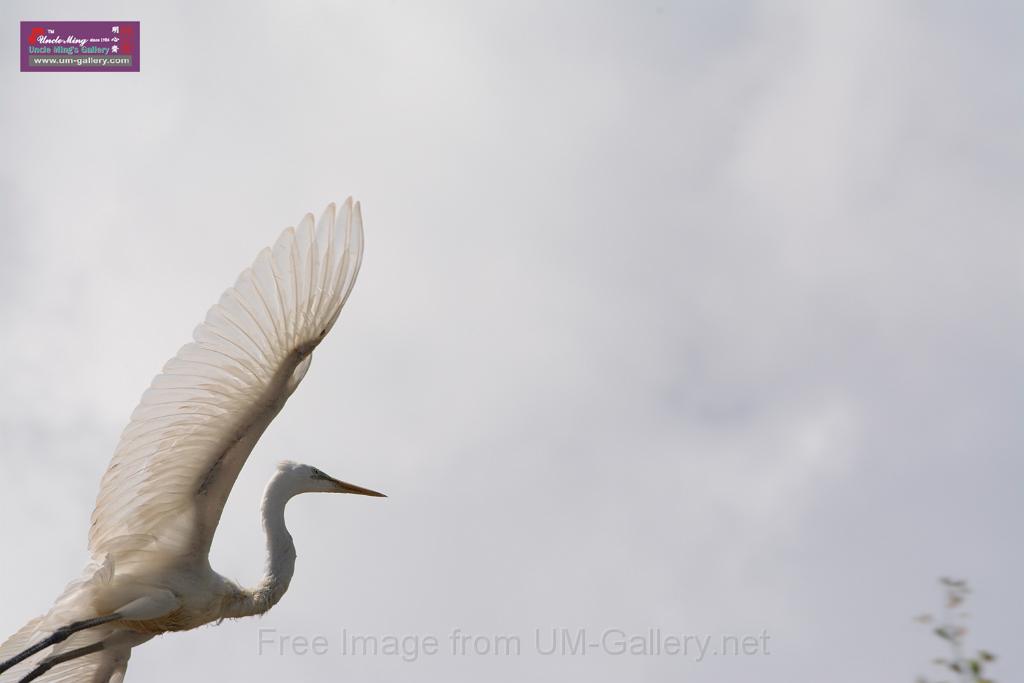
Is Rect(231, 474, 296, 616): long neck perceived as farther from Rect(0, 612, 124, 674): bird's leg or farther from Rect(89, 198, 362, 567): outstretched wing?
Rect(0, 612, 124, 674): bird's leg

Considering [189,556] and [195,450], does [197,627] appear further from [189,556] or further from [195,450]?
[195,450]

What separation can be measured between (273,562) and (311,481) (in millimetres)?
886

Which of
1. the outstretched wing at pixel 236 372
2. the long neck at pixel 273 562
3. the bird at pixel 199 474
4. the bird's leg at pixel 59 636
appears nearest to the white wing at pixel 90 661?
the bird at pixel 199 474

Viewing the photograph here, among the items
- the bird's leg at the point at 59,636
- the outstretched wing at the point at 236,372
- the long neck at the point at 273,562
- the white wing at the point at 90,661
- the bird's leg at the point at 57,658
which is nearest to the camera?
the outstretched wing at the point at 236,372

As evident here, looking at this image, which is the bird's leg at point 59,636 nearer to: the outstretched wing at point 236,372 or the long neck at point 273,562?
the outstretched wing at point 236,372

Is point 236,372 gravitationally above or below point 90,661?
above

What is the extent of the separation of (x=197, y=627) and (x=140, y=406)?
271 cm

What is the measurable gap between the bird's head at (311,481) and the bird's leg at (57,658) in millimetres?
2318

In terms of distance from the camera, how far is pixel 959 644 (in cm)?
441

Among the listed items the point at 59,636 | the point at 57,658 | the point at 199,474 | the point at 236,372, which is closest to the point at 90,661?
the point at 57,658

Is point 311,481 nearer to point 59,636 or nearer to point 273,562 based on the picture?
point 273,562

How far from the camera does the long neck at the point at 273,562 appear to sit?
492 inches

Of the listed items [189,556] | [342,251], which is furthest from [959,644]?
[189,556]

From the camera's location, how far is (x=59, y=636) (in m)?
11.7
